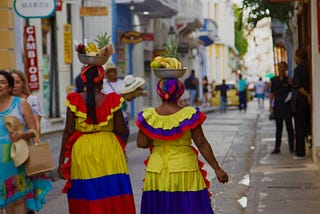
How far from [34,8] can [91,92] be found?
8.42 meters

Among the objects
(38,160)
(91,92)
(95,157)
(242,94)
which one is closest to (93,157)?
(95,157)

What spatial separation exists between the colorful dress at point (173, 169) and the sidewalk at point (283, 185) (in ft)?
9.04

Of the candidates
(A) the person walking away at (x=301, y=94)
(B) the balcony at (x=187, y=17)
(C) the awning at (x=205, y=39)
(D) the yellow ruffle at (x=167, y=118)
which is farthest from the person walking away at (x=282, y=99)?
(C) the awning at (x=205, y=39)

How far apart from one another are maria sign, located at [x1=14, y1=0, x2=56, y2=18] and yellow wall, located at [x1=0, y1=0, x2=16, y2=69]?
1.01 m

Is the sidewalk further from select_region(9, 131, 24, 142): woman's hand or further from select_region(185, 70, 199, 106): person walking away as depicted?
select_region(185, 70, 199, 106): person walking away

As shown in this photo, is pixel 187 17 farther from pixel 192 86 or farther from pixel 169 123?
pixel 169 123

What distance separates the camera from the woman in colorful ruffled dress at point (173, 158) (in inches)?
248

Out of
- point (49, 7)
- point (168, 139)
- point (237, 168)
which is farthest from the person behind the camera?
point (49, 7)

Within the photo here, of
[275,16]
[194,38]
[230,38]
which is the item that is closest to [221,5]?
[230,38]

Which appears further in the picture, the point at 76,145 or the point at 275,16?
the point at 275,16

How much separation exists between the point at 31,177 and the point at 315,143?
661cm

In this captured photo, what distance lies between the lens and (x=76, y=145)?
6.88 metres

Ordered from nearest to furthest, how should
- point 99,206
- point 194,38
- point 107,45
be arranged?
1. point 99,206
2. point 107,45
3. point 194,38

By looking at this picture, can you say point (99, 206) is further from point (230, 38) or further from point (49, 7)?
point (230, 38)
